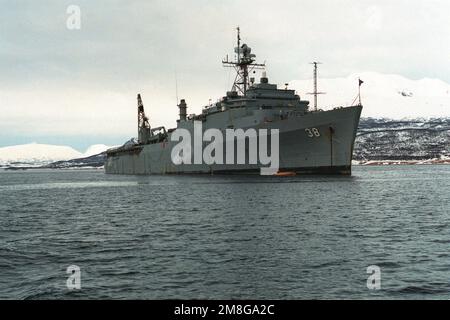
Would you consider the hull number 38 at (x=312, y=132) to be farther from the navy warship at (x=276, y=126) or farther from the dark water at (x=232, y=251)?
the dark water at (x=232, y=251)

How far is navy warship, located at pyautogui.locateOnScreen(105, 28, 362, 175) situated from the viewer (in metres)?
50.4

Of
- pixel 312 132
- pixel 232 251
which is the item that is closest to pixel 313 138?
pixel 312 132

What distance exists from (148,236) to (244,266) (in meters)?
7.09

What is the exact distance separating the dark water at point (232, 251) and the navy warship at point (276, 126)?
21286 millimetres

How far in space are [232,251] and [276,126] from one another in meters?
37.5

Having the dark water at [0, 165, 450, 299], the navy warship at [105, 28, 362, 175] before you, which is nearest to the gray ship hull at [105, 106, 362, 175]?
the navy warship at [105, 28, 362, 175]

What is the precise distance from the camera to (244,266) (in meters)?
14.1

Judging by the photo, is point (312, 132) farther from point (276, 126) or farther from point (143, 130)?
point (143, 130)

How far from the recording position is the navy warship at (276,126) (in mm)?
50375

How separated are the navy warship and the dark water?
21.3 m

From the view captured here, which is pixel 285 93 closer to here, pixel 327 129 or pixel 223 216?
pixel 327 129

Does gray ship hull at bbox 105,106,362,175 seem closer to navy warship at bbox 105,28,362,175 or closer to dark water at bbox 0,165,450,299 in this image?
navy warship at bbox 105,28,362,175

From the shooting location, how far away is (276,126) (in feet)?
173
